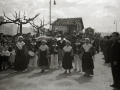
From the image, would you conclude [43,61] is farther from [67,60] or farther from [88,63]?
[88,63]

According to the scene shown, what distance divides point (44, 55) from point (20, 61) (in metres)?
1.38

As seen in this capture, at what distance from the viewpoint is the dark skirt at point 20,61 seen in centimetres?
901

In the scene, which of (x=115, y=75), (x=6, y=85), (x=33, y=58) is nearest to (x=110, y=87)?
(x=115, y=75)

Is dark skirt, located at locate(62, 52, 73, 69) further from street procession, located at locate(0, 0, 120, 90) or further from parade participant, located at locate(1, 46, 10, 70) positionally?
parade participant, located at locate(1, 46, 10, 70)

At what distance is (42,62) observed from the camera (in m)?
9.30

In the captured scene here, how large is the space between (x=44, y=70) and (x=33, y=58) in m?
1.50

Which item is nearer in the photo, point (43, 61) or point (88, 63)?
point (88, 63)

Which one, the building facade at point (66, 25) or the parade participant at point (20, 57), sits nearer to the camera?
the parade participant at point (20, 57)

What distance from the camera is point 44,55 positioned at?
368 inches

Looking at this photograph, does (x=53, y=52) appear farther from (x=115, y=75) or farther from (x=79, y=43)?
(x=115, y=75)

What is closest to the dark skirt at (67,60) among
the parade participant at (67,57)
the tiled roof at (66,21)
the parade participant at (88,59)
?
the parade participant at (67,57)

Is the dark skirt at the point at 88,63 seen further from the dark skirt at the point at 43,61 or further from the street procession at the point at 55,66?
the dark skirt at the point at 43,61

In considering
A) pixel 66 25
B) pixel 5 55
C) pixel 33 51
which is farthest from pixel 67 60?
pixel 66 25

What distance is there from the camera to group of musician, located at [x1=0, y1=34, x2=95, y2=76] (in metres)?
8.27
